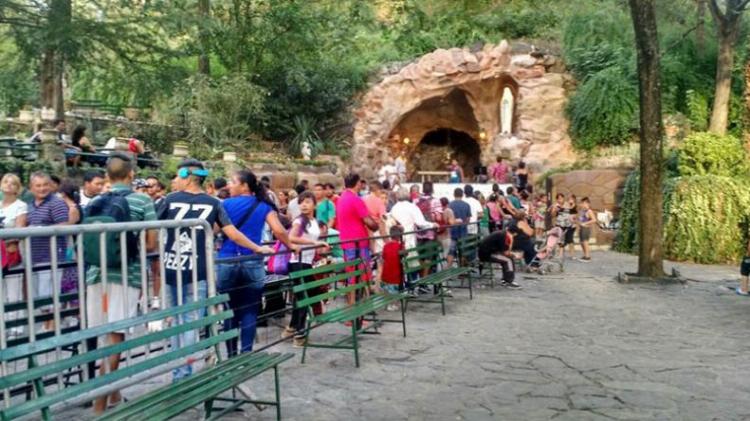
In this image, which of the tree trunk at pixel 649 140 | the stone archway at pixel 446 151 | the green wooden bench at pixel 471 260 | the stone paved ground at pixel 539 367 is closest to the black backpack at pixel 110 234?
the stone paved ground at pixel 539 367

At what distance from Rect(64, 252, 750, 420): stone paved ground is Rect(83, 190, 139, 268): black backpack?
1261mm

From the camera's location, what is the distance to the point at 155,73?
1784 centimetres

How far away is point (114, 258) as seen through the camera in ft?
14.5

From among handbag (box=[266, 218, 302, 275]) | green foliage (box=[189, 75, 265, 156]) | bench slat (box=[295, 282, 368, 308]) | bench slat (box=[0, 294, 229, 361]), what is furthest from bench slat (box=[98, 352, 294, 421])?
green foliage (box=[189, 75, 265, 156])

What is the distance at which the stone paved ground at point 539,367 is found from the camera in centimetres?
504

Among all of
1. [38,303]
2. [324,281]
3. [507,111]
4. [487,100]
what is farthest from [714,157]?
[38,303]

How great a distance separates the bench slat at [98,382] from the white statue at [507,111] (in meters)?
26.9

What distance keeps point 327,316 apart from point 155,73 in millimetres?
13749

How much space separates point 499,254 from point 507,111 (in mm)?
19612

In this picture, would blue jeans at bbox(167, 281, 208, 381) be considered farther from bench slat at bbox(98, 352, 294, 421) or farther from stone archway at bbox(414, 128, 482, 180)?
stone archway at bbox(414, 128, 482, 180)

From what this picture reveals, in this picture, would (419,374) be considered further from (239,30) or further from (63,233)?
(239,30)

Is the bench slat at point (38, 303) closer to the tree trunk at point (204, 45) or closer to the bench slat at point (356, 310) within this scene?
the bench slat at point (356, 310)

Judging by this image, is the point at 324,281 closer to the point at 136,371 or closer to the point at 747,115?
the point at 136,371

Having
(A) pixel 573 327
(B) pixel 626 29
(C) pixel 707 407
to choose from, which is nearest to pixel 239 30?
(B) pixel 626 29
